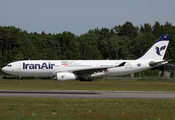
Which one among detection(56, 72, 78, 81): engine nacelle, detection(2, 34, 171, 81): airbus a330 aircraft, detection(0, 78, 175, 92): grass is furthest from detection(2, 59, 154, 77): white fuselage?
detection(0, 78, 175, 92): grass

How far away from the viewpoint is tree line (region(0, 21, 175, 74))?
83.0m

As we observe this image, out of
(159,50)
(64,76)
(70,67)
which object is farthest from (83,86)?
(159,50)

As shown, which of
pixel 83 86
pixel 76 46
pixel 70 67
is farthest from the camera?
pixel 76 46

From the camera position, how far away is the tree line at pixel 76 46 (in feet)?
272

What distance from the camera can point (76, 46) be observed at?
9400cm

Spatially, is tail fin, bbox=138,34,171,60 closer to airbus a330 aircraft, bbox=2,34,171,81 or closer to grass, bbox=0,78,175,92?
airbus a330 aircraft, bbox=2,34,171,81

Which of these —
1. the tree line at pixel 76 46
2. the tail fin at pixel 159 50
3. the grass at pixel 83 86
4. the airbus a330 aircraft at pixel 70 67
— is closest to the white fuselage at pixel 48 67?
the airbus a330 aircraft at pixel 70 67

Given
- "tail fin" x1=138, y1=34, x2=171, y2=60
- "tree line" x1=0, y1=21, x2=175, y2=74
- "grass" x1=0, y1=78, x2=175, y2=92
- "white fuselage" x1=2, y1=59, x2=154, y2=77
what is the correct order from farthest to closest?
"tree line" x1=0, y1=21, x2=175, y2=74 → "tail fin" x1=138, y1=34, x2=171, y2=60 → "white fuselage" x1=2, y1=59, x2=154, y2=77 → "grass" x1=0, y1=78, x2=175, y2=92

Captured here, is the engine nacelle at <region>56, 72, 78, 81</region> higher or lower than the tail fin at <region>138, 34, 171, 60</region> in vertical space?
lower

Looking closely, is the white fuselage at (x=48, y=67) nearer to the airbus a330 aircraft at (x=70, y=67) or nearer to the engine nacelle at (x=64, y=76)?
the airbus a330 aircraft at (x=70, y=67)

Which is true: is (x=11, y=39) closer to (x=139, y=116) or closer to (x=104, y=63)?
(x=104, y=63)

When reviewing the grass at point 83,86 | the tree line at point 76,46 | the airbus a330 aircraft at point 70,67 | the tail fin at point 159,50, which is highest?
the tree line at point 76,46

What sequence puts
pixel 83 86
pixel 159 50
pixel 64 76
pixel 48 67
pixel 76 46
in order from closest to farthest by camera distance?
pixel 83 86
pixel 64 76
pixel 48 67
pixel 159 50
pixel 76 46

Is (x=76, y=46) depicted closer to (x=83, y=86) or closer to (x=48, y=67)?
(x=48, y=67)
